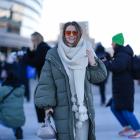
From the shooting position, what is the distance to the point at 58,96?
4.56 meters

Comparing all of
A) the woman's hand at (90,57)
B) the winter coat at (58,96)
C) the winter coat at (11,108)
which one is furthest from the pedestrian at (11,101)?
the woman's hand at (90,57)

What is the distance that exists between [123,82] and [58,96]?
2.97 m

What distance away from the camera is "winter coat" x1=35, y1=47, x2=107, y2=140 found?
453 centimetres

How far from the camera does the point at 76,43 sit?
15.1 ft

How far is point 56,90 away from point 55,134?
387 millimetres

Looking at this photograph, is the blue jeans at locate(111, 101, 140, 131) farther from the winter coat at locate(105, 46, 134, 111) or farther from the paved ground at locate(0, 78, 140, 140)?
the paved ground at locate(0, 78, 140, 140)

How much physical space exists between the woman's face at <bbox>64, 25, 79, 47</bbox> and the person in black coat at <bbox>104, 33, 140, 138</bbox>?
2.52 m

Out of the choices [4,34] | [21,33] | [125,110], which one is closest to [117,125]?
[125,110]

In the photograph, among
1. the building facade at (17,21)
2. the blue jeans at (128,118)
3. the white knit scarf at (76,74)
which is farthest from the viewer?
the building facade at (17,21)

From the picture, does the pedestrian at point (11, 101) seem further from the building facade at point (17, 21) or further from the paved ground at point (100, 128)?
the building facade at point (17, 21)

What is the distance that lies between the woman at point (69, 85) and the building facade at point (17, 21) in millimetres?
→ 62732

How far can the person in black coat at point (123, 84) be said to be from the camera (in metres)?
7.18

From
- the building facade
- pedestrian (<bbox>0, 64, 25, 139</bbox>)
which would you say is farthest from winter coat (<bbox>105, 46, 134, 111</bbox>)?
the building facade

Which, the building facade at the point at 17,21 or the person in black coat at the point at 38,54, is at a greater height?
the building facade at the point at 17,21
